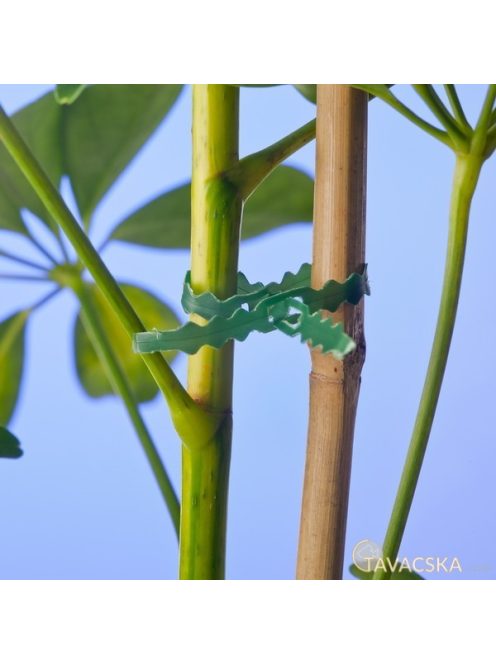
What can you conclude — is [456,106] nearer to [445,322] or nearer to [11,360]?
[445,322]

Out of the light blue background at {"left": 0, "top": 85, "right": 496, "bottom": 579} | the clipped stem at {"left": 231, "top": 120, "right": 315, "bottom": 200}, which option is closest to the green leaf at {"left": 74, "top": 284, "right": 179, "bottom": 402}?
the light blue background at {"left": 0, "top": 85, "right": 496, "bottom": 579}

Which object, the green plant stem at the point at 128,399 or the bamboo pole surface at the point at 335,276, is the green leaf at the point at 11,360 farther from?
the bamboo pole surface at the point at 335,276

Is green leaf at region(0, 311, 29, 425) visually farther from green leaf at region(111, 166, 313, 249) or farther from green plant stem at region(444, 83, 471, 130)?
green plant stem at region(444, 83, 471, 130)

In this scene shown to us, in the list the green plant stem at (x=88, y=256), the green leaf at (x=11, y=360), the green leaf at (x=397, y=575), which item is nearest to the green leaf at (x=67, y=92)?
the green plant stem at (x=88, y=256)

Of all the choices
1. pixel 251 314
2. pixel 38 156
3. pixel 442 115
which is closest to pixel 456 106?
pixel 442 115

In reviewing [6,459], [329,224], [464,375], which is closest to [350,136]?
[329,224]
